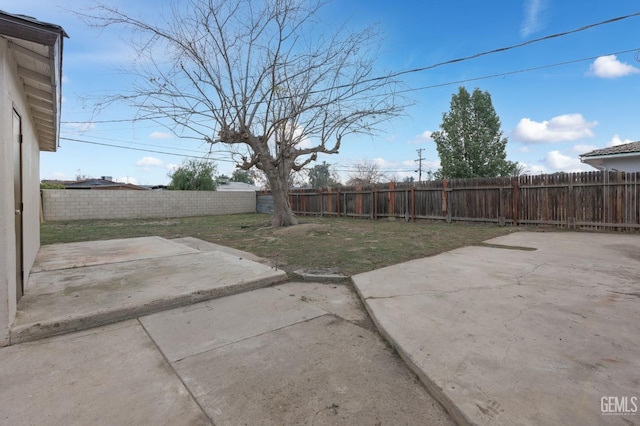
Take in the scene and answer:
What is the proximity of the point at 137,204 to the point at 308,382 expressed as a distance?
757 inches

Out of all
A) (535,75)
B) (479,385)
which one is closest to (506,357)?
(479,385)

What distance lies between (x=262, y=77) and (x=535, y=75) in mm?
8665

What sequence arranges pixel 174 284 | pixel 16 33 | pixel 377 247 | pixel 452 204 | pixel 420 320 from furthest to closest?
pixel 452 204
pixel 377 247
pixel 174 284
pixel 420 320
pixel 16 33

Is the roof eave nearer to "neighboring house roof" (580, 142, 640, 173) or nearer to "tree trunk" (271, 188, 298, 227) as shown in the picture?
"neighboring house roof" (580, 142, 640, 173)

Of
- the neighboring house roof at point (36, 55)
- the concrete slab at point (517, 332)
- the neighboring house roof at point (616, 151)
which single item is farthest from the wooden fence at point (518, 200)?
the neighboring house roof at point (36, 55)

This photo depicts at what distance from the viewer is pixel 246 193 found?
74.5 feet

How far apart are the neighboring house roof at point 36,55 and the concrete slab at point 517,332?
376 centimetres

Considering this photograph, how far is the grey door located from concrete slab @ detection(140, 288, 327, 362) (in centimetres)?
162

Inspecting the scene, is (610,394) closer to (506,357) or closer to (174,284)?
(506,357)

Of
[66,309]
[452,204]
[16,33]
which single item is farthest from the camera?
[452,204]

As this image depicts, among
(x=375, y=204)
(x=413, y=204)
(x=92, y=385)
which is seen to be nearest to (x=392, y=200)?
(x=375, y=204)

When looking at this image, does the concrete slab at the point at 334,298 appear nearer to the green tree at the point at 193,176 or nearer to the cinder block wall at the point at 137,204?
the cinder block wall at the point at 137,204

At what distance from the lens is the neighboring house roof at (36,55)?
2.48m

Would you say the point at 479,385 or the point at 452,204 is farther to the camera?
the point at 452,204
